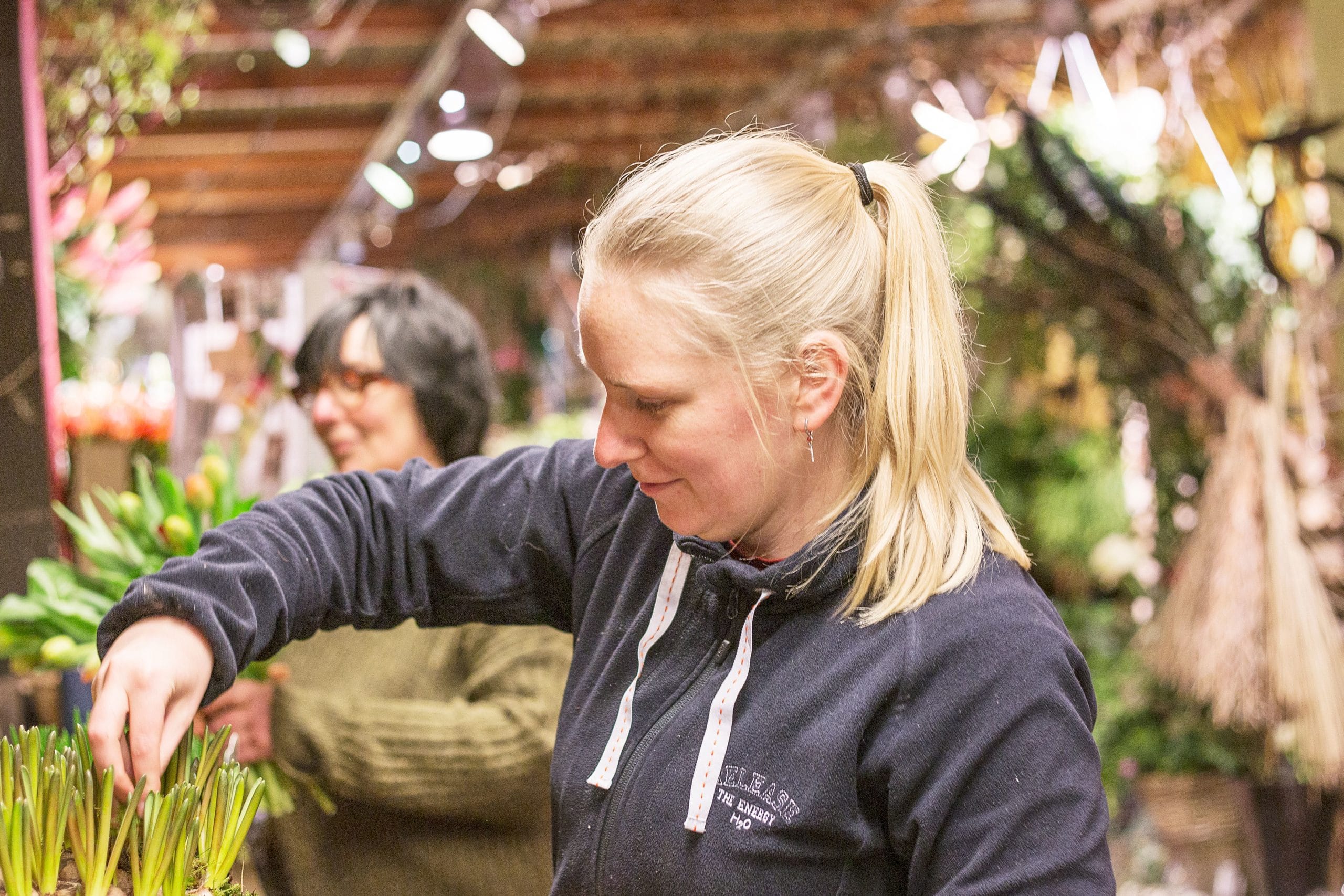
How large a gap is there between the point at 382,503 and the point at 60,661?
19.2 inches

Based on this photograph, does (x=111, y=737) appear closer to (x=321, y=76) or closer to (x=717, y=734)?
(x=717, y=734)

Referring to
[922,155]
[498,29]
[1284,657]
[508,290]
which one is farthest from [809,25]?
[1284,657]

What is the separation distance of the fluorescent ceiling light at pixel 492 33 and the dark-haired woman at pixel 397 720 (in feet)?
6.57

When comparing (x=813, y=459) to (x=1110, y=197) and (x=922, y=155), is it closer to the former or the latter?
(x=1110, y=197)

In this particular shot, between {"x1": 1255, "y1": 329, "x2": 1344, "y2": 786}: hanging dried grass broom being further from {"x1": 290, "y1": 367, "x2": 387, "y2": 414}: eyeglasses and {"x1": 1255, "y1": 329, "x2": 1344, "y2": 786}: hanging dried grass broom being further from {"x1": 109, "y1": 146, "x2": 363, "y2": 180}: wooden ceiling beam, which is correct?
{"x1": 109, "y1": 146, "x2": 363, "y2": 180}: wooden ceiling beam

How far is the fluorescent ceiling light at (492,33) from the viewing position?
3768 millimetres

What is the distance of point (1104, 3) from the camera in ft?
15.5

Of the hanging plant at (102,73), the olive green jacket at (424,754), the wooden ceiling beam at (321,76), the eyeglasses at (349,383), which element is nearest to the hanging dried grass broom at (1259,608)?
the olive green jacket at (424,754)

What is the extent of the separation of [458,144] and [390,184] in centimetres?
75

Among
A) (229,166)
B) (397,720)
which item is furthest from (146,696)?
(229,166)

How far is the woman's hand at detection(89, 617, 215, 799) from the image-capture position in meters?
0.86

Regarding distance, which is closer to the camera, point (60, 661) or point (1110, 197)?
point (60, 661)

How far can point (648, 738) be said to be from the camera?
1065 millimetres

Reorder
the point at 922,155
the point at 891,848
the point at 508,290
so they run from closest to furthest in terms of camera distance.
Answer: the point at 891,848 → the point at 922,155 → the point at 508,290
